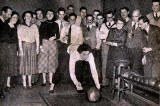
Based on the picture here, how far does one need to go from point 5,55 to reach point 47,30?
77 centimetres

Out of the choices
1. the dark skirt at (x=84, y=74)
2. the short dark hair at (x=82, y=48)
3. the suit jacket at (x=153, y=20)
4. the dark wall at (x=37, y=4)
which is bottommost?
the dark skirt at (x=84, y=74)

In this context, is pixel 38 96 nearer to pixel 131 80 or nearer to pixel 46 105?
pixel 46 105

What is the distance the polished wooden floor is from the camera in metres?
4.37

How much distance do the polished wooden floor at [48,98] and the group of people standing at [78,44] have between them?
6.8 inches

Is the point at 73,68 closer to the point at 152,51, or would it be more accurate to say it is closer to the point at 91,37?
the point at 91,37

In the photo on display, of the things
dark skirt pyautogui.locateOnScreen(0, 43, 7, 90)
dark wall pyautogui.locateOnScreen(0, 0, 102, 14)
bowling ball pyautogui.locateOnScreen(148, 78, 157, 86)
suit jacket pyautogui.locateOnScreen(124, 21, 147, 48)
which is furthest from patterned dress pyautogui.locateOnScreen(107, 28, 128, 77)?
dark skirt pyautogui.locateOnScreen(0, 43, 7, 90)

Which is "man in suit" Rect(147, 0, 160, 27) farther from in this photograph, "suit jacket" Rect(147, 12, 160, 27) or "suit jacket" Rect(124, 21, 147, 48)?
"suit jacket" Rect(124, 21, 147, 48)

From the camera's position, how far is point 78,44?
5309 millimetres

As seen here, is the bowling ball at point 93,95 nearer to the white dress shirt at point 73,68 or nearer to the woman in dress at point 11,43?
the white dress shirt at point 73,68

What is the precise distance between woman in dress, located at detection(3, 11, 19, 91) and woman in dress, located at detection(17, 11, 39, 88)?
86 mm

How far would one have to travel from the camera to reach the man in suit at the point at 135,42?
495 cm

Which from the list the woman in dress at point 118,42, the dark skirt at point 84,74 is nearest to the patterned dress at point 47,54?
the dark skirt at point 84,74

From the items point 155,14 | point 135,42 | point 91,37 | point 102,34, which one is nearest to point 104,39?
point 102,34

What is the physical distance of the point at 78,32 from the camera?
216 inches
